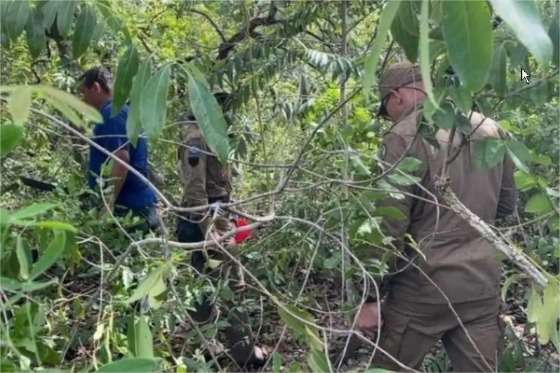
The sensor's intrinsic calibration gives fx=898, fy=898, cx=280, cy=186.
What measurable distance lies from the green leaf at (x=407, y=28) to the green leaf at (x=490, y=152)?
28.9 inches

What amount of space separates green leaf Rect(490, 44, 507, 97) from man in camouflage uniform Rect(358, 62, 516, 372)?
1284 mm

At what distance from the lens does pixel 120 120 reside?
15.1ft

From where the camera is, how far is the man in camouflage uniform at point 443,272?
3.32 meters

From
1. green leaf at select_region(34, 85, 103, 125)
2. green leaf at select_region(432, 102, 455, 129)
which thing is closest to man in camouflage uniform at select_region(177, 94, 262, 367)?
green leaf at select_region(432, 102, 455, 129)

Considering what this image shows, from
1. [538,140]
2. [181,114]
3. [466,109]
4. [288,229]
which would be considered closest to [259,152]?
[181,114]

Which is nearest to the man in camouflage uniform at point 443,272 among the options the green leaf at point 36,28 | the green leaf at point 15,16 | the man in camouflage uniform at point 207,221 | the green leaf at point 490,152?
the man in camouflage uniform at point 207,221

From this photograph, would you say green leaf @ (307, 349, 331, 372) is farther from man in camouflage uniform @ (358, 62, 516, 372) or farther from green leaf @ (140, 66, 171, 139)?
man in camouflage uniform @ (358, 62, 516, 372)

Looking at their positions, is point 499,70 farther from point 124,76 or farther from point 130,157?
point 130,157

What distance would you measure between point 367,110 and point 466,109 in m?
2.07

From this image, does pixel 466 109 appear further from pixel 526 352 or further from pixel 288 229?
pixel 526 352

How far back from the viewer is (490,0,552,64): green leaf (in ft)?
3.11

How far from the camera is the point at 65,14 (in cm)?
196

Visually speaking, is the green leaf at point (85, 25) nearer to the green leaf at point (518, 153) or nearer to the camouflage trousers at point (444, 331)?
the green leaf at point (518, 153)

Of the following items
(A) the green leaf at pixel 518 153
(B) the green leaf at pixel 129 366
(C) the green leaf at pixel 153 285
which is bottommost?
(C) the green leaf at pixel 153 285
